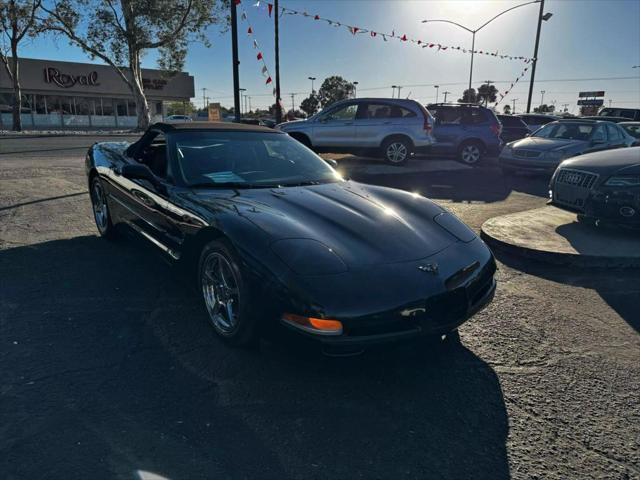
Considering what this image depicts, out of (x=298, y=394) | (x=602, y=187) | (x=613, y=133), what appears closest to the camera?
(x=298, y=394)

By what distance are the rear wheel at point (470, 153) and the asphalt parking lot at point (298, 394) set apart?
31.5ft

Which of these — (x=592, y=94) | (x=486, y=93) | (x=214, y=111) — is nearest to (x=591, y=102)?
(x=592, y=94)

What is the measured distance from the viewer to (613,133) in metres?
10.6

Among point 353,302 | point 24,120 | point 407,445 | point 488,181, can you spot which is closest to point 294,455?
point 407,445

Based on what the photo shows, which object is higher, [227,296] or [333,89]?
[333,89]

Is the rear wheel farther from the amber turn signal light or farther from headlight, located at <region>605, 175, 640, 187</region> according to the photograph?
the amber turn signal light

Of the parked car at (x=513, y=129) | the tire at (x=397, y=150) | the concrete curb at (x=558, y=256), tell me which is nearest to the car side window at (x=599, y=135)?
the tire at (x=397, y=150)

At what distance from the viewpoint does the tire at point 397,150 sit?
11.5 m

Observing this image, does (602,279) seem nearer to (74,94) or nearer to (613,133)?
(613,133)

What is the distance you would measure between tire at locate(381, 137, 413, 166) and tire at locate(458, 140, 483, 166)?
2231 millimetres

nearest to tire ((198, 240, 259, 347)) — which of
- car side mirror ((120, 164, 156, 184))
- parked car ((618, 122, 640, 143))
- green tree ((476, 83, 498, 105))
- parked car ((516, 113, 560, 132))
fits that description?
car side mirror ((120, 164, 156, 184))

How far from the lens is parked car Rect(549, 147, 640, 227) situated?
4969mm

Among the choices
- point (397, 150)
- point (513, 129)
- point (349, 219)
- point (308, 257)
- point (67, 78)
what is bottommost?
point (308, 257)

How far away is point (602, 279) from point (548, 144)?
7.08 m
